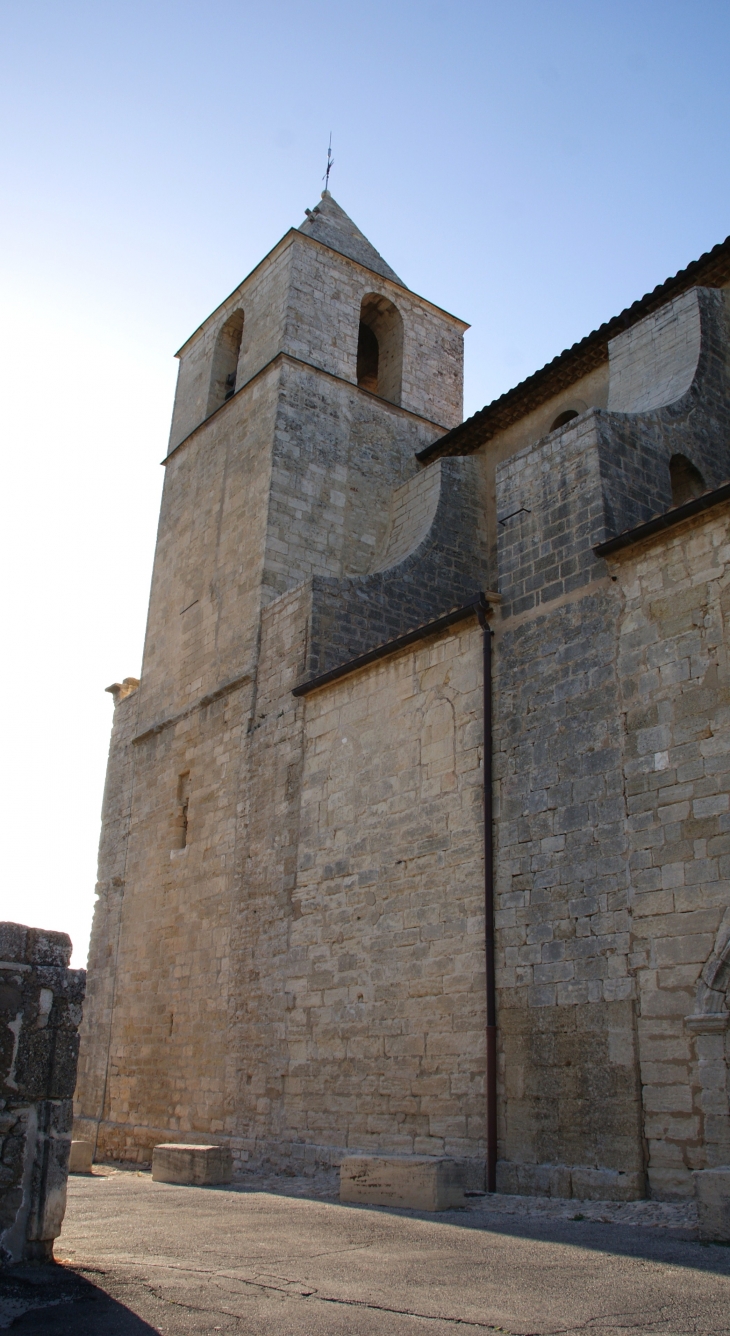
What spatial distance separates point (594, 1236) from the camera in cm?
505

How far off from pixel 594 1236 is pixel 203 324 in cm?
1489

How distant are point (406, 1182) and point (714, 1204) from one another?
2076 millimetres

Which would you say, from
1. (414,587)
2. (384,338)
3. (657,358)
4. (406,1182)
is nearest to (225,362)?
(384,338)

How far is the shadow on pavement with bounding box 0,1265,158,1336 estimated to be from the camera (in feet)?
9.75

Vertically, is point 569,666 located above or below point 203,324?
below

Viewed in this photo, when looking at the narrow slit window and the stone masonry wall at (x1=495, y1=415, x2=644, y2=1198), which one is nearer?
the stone masonry wall at (x1=495, y1=415, x2=644, y2=1198)

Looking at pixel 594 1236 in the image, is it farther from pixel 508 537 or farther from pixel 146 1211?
pixel 508 537

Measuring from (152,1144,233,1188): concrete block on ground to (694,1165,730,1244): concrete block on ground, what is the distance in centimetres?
439

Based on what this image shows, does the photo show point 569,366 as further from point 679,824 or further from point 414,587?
point 679,824

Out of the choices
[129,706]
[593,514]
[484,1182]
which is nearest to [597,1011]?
[484,1182]

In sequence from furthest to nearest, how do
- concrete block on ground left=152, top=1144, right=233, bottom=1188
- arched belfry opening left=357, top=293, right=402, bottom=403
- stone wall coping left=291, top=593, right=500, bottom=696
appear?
arched belfry opening left=357, top=293, right=402, bottom=403, stone wall coping left=291, top=593, right=500, bottom=696, concrete block on ground left=152, top=1144, right=233, bottom=1188

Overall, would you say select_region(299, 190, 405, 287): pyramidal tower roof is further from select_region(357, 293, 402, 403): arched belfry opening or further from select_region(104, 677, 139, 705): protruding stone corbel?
select_region(104, 677, 139, 705): protruding stone corbel

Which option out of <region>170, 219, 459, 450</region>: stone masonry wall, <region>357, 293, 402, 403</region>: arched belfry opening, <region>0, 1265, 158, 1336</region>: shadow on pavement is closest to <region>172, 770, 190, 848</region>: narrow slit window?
<region>170, 219, 459, 450</region>: stone masonry wall

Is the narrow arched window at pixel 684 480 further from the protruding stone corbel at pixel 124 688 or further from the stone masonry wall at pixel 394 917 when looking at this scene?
the protruding stone corbel at pixel 124 688
